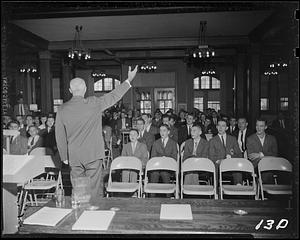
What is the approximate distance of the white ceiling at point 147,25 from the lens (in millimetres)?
7992

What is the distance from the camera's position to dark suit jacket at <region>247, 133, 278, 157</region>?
18.2ft

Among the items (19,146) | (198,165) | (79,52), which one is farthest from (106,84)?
(198,165)

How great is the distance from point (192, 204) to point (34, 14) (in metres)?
5.68

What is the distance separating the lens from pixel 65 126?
364 cm

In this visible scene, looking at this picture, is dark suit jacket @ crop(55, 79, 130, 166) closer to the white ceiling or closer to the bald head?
the bald head

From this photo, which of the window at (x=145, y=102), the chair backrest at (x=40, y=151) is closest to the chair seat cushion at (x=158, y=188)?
the chair backrest at (x=40, y=151)

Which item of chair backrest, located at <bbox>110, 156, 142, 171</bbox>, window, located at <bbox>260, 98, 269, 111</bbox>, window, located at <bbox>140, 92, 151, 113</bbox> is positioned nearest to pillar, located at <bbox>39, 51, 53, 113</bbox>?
window, located at <bbox>140, 92, 151, 113</bbox>

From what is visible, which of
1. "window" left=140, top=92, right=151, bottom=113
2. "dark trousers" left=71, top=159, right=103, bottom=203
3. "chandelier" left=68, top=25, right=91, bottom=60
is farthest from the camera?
"window" left=140, top=92, right=151, bottom=113

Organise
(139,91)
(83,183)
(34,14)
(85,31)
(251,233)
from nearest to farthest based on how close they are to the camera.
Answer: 1. (251,233)
2. (83,183)
3. (34,14)
4. (85,31)
5. (139,91)

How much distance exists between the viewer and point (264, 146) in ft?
18.3

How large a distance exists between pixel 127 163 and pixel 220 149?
175 centimetres

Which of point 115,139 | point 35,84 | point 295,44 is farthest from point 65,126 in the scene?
point 35,84

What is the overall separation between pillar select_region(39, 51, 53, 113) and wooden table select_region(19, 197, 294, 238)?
388 inches

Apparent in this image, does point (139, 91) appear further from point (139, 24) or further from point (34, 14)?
point (34, 14)
